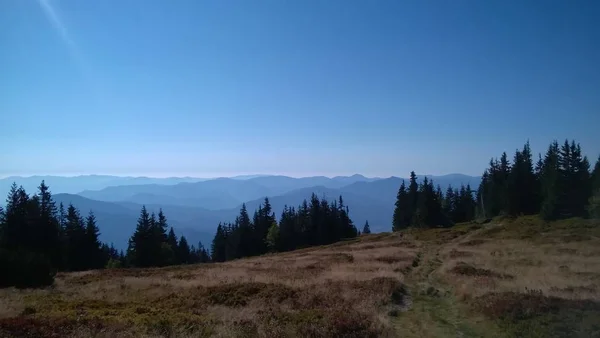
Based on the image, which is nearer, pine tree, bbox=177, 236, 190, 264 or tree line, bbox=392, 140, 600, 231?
tree line, bbox=392, 140, 600, 231

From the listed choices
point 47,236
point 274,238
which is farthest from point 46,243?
point 274,238

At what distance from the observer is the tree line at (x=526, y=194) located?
2341 inches

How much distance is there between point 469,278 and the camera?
71.2 feet

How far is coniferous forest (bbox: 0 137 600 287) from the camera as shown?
170 feet

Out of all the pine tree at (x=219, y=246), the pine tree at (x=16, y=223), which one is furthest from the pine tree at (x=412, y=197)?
the pine tree at (x=16, y=223)

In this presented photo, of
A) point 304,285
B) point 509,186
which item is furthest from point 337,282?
point 509,186

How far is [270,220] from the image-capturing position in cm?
9981

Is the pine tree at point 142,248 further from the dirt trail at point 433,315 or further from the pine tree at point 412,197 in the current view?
the pine tree at point 412,197

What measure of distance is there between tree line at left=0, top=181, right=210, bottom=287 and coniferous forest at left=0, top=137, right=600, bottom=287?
0.07 meters

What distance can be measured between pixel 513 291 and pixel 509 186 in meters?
65.4

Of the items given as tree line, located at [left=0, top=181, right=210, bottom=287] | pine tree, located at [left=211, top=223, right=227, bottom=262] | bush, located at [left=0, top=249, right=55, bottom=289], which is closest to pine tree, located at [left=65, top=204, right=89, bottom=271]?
tree line, located at [left=0, top=181, right=210, bottom=287]

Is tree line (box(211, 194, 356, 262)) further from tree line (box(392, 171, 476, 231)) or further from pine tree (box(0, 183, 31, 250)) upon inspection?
pine tree (box(0, 183, 31, 250))

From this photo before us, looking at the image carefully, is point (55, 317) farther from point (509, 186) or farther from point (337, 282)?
point (509, 186)

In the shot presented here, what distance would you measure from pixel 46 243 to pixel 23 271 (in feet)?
113
